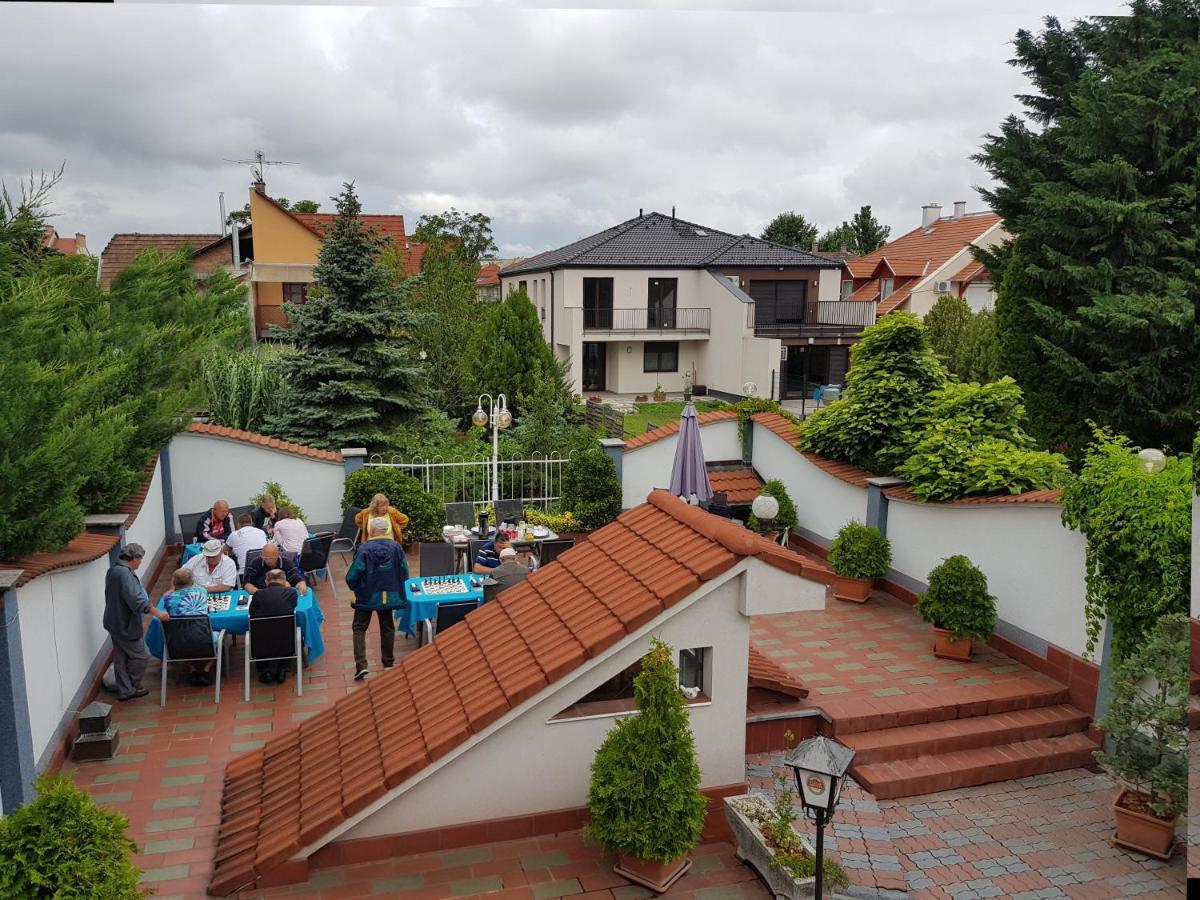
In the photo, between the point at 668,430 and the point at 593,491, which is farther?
the point at 668,430

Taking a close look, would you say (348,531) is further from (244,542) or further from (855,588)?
(855,588)

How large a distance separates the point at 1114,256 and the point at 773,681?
1357 centimetres

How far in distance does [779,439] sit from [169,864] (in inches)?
353

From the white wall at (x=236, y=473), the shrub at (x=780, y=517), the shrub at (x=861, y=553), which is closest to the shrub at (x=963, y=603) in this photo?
the shrub at (x=861, y=553)

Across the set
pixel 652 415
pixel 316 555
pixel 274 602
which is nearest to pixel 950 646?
pixel 274 602

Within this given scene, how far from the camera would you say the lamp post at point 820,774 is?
3898 millimetres

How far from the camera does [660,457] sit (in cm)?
1282

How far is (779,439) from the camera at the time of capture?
11875 millimetres

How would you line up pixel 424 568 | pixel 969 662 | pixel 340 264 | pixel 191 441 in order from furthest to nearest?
pixel 340 264 → pixel 191 441 → pixel 424 568 → pixel 969 662

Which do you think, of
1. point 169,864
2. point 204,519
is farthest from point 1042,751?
point 204,519

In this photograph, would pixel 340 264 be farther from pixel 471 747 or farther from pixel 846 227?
pixel 846 227

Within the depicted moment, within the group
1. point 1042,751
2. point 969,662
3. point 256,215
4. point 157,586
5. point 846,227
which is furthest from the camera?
point 846,227

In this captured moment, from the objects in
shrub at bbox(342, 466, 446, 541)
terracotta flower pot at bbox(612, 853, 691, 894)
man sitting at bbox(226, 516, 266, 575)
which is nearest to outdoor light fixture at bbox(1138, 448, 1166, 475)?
terracotta flower pot at bbox(612, 853, 691, 894)

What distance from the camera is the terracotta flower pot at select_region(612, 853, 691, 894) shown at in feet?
14.8
